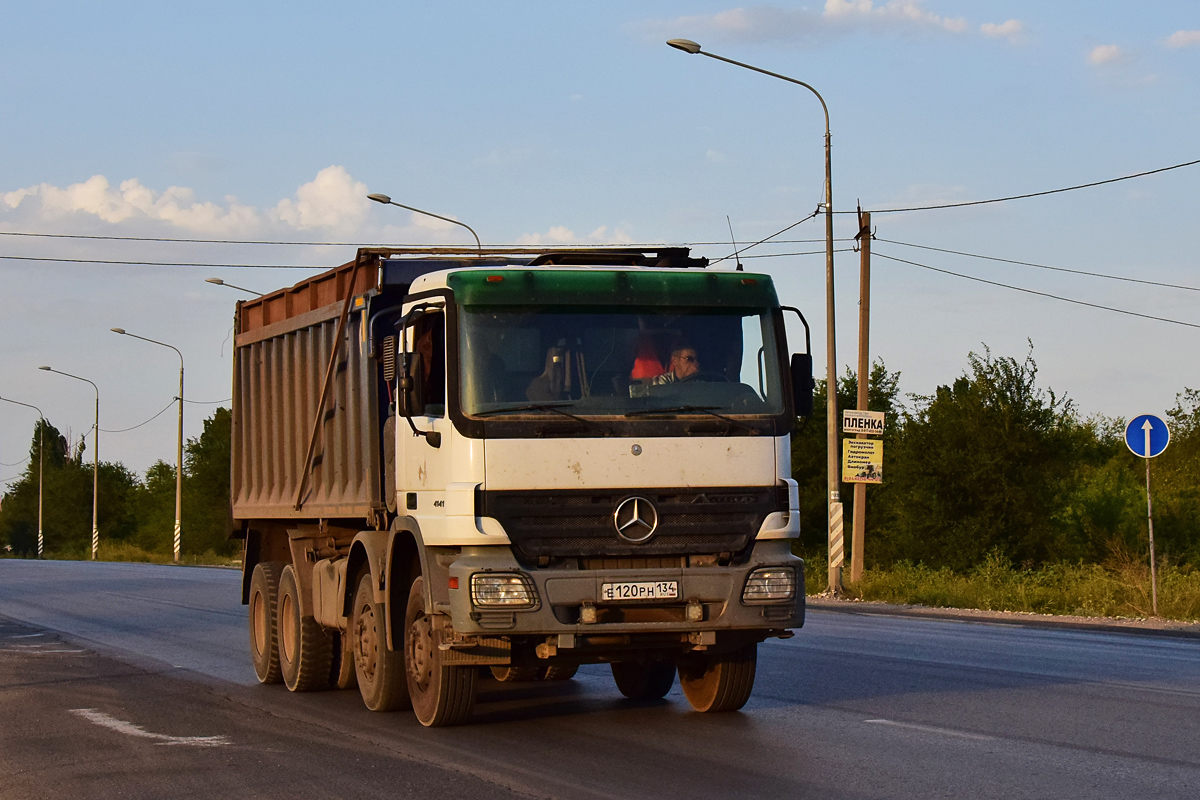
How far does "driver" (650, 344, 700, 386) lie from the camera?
9.80 meters

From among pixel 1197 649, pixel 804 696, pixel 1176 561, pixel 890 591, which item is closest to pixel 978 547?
pixel 1176 561

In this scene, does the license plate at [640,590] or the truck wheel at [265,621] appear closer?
the license plate at [640,590]

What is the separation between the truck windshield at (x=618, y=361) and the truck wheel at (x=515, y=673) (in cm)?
181

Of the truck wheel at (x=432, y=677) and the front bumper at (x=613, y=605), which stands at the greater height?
the front bumper at (x=613, y=605)

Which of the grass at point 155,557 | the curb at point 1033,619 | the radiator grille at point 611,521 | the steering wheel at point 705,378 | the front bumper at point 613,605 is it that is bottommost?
the grass at point 155,557

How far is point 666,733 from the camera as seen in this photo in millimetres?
9766

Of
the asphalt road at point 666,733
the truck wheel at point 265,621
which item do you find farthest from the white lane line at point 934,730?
the truck wheel at point 265,621

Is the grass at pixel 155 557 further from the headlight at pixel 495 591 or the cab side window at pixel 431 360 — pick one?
the headlight at pixel 495 591

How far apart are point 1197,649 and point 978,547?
2154 cm

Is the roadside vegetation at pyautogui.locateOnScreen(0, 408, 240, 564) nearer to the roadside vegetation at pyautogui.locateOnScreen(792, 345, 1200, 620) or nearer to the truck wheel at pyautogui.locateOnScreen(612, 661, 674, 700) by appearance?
the roadside vegetation at pyautogui.locateOnScreen(792, 345, 1200, 620)

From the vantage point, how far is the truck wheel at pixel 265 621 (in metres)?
13.7

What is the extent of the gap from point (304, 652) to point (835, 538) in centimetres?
1728

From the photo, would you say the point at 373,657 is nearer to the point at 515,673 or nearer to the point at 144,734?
the point at 515,673

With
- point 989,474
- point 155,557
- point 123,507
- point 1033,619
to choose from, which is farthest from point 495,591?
point 123,507
